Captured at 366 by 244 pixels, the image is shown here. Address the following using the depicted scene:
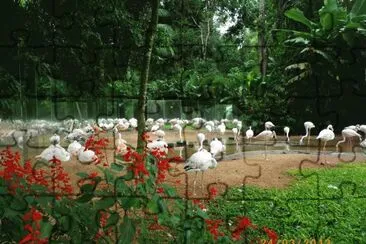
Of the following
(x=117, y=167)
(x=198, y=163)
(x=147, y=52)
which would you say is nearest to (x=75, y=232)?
(x=117, y=167)

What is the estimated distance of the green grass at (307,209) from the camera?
4.34 m

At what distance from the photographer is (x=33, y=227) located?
6.40ft

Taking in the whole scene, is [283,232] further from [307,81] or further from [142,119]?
[307,81]

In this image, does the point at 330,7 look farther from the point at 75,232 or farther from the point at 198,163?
the point at 75,232

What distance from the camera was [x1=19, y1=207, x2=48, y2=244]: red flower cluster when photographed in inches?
75.1

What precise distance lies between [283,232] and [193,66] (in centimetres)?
1271

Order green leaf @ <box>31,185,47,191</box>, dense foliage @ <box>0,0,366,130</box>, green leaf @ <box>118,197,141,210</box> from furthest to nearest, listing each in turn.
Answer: dense foliage @ <box>0,0,366,130</box>
green leaf @ <box>31,185,47,191</box>
green leaf @ <box>118,197,141,210</box>

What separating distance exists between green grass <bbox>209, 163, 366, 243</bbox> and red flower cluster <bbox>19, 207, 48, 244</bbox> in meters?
2.04

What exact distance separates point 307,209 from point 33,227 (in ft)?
A: 11.4

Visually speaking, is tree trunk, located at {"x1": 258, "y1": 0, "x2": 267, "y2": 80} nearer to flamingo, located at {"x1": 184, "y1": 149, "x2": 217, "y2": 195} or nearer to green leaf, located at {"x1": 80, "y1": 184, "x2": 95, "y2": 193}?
flamingo, located at {"x1": 184, "y1": 149, "x2": 217, "y2": 195}

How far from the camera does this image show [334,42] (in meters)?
12.4

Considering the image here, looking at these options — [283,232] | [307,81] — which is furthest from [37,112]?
[307,81]

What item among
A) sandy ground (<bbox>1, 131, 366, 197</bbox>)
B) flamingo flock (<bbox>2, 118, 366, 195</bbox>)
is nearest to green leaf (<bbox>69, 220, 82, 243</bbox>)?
flamingo flock (<bbox>2, 118, 366, 195</bbox>)

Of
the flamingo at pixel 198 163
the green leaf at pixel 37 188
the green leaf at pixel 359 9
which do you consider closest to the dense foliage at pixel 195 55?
the green leaf at pixel 359 9
